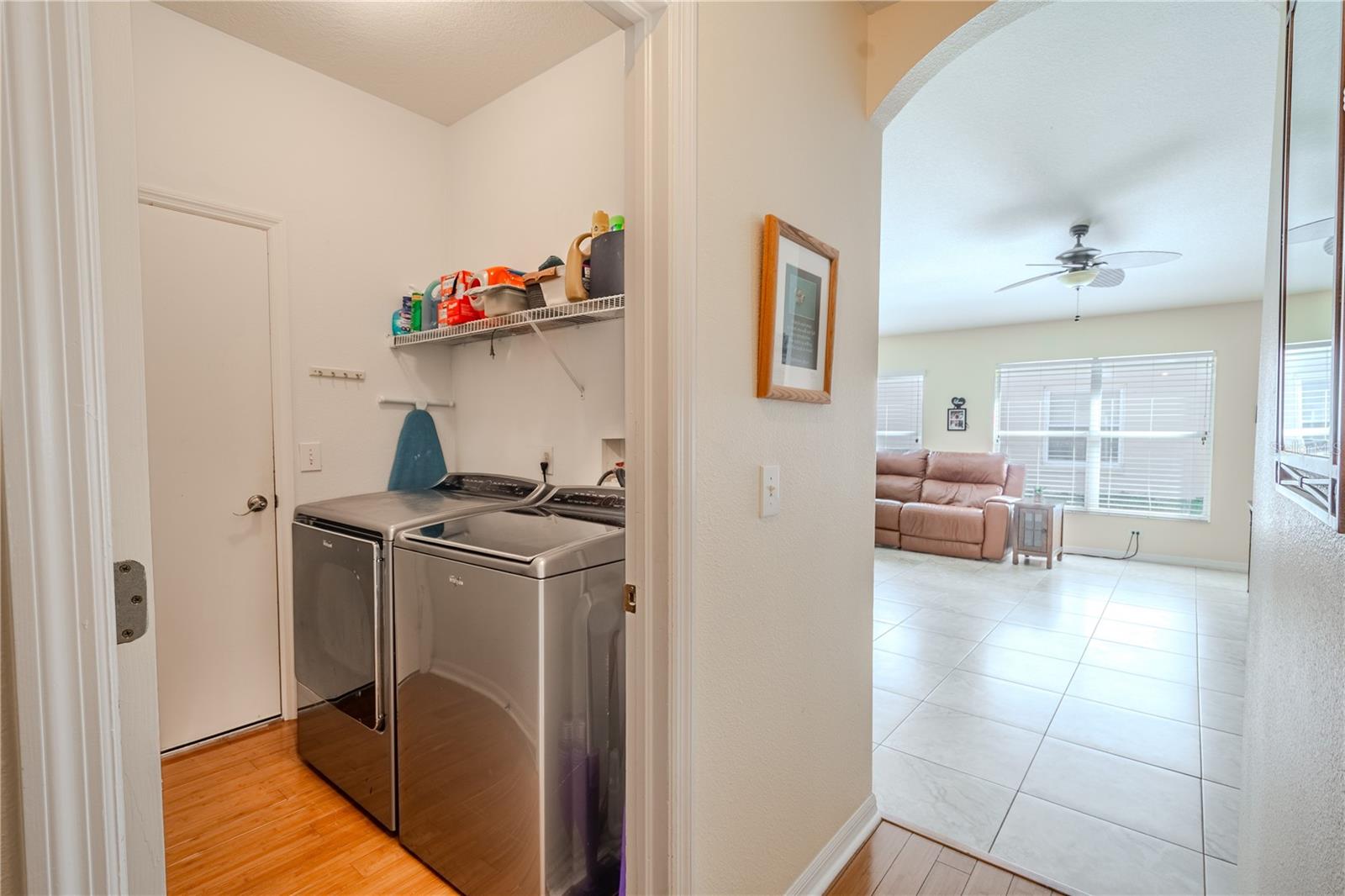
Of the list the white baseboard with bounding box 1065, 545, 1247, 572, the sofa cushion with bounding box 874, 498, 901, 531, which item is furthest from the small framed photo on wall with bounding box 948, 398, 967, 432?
the white baseboard with bounding box 1065, 545, 1247, 572

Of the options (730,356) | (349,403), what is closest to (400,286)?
(349,403)

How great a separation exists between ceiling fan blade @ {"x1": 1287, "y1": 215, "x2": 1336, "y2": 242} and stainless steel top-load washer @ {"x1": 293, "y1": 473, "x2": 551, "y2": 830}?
1998 mm

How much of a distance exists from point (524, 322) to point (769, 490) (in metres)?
1.23

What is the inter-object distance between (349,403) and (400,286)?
0.60 meters

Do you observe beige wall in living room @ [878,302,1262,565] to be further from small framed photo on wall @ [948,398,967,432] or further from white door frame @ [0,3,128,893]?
white door frame @ [0,3,128,893]

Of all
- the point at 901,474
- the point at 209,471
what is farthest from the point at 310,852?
the point at 901,474

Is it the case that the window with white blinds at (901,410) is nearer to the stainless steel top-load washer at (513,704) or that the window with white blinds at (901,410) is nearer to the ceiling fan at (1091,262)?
the ceiling fan at (1091,262)

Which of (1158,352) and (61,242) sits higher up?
(1158,352)

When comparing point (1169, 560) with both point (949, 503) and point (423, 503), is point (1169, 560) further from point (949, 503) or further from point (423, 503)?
point (423, 503)

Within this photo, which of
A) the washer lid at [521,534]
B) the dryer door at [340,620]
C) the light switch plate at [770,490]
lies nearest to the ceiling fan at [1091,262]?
the light switch plate at [770,490]

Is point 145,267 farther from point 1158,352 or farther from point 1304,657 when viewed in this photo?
point 1158,352

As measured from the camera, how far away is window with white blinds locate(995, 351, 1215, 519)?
5.82 meters

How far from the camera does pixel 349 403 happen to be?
265 cm

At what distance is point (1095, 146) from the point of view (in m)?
2.71
